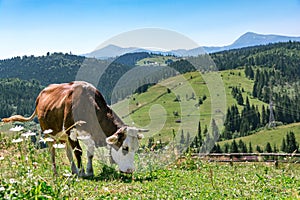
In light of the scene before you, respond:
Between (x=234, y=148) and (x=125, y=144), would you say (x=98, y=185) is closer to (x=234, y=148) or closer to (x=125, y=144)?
(x=125, y=144)

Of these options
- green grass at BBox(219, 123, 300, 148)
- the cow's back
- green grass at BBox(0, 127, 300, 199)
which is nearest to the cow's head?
green grass at BBox(0, 127, 300, 199)

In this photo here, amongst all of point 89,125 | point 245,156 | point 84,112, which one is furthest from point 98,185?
point 245,156

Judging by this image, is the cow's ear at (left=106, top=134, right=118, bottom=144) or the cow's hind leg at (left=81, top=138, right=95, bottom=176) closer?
the cow's ear at (left=106, top=134, right=118, bottom=144)

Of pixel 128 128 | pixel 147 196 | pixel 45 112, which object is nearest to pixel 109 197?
pixel 147 196

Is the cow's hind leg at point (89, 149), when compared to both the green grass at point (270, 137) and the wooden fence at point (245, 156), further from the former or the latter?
the green grass at point (270, 137)

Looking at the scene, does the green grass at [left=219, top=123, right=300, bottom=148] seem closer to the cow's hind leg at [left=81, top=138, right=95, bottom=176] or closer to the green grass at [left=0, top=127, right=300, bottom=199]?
the cow's hind leg at [left=81, top=138, right=95, bottom=176]

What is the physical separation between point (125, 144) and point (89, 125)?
1.62m

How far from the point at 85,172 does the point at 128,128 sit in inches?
98.4

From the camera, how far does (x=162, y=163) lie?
17.3m

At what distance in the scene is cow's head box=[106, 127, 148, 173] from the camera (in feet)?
40.1

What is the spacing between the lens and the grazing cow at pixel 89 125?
12.4m

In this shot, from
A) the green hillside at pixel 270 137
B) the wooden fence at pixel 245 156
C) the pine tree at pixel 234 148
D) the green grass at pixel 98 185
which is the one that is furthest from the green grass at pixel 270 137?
the green grass at pixel 98 185

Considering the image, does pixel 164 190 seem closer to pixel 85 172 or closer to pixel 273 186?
pixel 273 186

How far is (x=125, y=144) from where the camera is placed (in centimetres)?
1230
